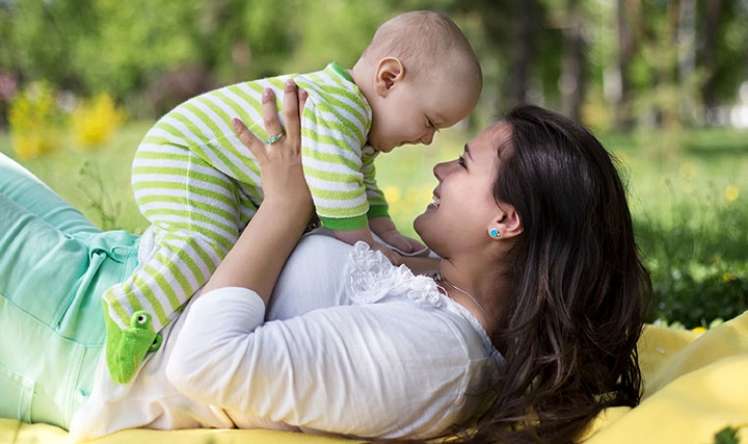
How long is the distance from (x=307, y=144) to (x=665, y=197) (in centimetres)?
605

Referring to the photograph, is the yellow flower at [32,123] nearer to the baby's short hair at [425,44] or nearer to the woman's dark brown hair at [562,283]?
the baby's short hair at [425,44]

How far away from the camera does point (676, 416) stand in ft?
6.07

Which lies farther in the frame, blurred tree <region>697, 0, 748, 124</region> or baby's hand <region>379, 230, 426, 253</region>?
blurred tree <region>697, 0, 748, 124</region>

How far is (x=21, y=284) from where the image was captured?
93.0 inches

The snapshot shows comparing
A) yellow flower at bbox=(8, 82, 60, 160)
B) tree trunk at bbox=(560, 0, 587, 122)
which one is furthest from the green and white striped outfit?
tree trunk at bbox=(560, 0, 587, 122)

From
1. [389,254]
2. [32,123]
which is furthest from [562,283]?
[32,123]

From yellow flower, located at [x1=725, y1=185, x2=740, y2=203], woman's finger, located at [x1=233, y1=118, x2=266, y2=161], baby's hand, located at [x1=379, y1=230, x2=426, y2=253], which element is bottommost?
yellow flower, located at [x1=725, y1=185, x2=740, y2=203]

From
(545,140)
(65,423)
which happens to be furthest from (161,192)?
(545,140)

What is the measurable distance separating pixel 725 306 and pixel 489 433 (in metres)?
2.19

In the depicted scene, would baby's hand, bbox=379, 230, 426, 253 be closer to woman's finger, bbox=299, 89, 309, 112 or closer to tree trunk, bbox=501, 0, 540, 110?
woman's finger, bbox=299, 89, 309, 112

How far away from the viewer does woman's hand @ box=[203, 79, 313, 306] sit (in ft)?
6.88

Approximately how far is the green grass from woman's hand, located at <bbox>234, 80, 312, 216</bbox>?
850 millimetres

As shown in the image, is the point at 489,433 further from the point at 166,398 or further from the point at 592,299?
the point at 166,398

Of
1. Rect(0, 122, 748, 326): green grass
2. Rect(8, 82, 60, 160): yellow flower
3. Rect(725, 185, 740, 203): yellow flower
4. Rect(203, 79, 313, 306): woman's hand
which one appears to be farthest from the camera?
Rect(8, 82, 60, 160): yellow flower
